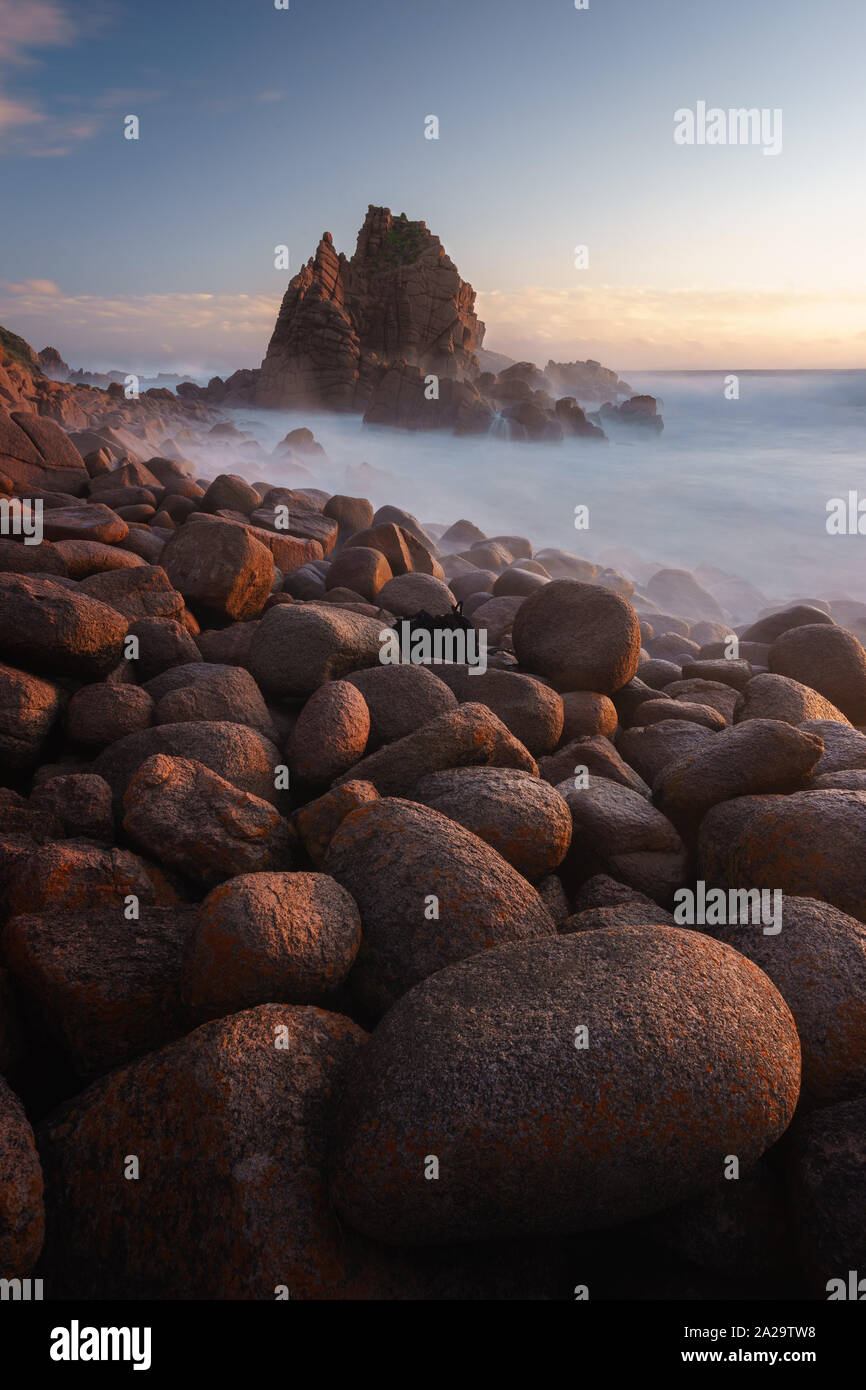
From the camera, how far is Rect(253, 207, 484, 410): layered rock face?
59.3 m

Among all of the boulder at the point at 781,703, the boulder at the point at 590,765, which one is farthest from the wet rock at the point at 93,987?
the boulder at the point at 781,703

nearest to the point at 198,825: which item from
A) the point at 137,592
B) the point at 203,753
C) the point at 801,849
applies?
the point at 203,753

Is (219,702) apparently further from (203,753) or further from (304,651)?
(304,651)

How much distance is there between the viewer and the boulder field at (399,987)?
2111mm

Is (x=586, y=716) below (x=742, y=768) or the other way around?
the other way around

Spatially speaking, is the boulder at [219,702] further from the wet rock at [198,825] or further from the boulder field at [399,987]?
the wet rock at [198,825]

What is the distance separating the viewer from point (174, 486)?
11.0m

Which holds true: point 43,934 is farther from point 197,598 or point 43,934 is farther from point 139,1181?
point 197,598

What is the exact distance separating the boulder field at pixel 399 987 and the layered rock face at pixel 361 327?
56863 mm

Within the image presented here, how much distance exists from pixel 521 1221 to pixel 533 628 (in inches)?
178

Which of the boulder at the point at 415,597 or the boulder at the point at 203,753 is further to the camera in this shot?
the boulder at the point at 415,597

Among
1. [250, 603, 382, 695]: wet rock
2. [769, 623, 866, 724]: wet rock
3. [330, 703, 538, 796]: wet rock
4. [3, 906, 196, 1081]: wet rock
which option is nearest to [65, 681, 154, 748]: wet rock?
[250, 603, 382, 695]: wet rock

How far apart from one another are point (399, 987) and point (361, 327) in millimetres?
69039

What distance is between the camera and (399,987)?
117 inches
